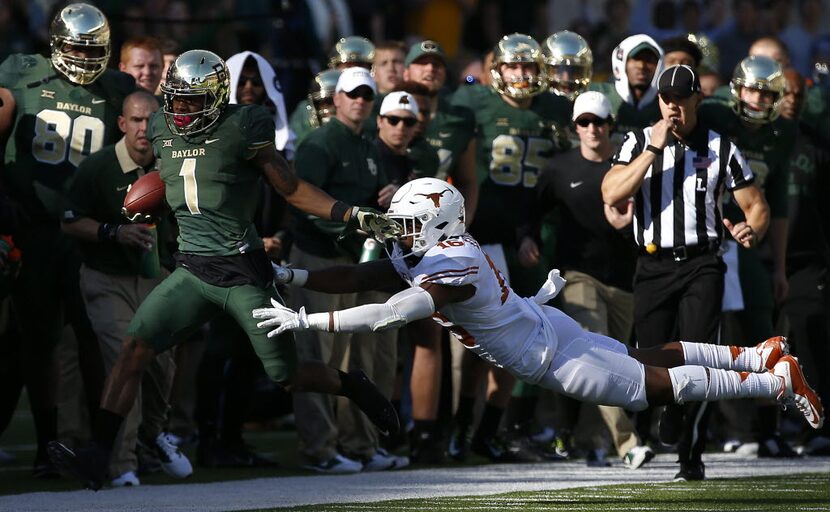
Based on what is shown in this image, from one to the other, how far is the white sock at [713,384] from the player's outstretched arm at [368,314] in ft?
3.37

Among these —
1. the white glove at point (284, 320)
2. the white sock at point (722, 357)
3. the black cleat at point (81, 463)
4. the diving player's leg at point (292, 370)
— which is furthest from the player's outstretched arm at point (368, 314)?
the white sock at point (722, 357)

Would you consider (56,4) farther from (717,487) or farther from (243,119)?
(717,487)

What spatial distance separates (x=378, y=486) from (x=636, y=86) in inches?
116

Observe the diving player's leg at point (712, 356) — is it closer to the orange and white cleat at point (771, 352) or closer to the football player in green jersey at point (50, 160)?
the orange and white cleat at point (771, 352)

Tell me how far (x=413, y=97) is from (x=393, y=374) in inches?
56.1

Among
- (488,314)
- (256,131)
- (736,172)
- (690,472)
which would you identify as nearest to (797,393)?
(690,472)

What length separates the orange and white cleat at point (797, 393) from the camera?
6875mm

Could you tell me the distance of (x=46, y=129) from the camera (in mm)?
8016

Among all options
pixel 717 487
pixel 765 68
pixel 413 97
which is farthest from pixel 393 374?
pixel 765 68

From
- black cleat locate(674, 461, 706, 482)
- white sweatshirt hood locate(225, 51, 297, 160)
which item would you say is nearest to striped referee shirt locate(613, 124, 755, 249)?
black cleat locate(674, 461, 706, 482)

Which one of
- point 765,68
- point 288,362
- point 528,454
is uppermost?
point 765,68

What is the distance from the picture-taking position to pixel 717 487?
740cm

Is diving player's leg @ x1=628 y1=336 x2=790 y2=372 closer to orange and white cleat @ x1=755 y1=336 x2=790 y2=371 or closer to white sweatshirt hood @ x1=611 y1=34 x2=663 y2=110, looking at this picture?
orange and white cleat @ x1=755 y1=336 x2=790 y2=371

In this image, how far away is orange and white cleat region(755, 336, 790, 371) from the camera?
6.99m
